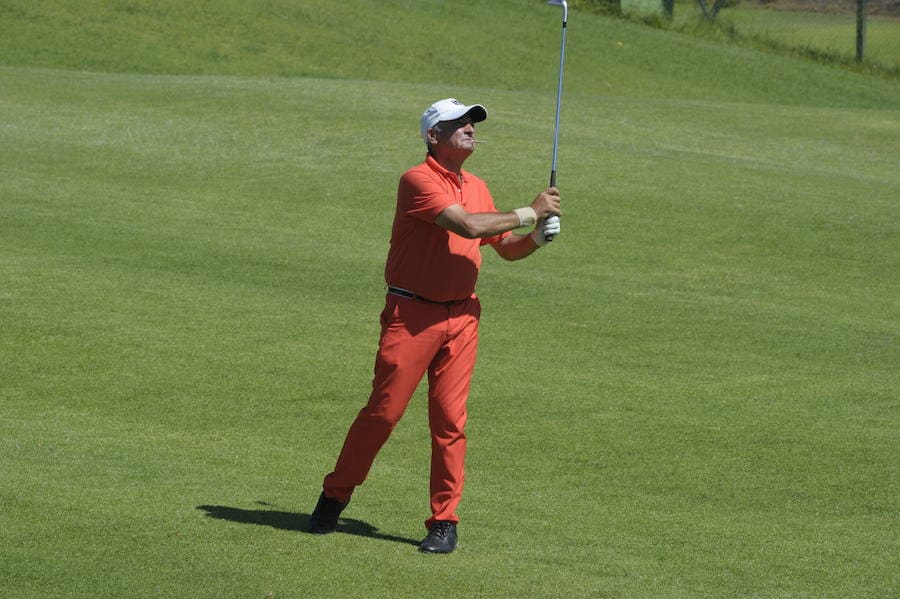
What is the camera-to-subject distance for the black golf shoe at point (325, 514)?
6.88 m

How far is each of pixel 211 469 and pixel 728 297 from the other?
6508 millimetres

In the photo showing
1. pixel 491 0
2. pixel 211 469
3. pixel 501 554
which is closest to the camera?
pixel 501 554

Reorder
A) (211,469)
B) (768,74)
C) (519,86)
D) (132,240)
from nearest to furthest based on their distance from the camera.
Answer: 1. (211,469)
2. (132,240)
3. (519,86)
4. (768,74)

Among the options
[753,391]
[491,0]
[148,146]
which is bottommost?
[753,391]

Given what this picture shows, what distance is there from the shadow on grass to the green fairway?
0.09ft

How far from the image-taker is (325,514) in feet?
22.6

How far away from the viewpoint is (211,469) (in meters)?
8.03

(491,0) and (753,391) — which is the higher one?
(491,0)

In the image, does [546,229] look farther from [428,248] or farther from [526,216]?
[428,248]

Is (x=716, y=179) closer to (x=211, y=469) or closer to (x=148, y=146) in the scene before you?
(x=148, y=146)

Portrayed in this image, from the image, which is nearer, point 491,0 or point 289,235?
point 289,235

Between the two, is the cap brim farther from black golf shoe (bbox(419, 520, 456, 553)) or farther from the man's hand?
black golf shoe (bbox(419, 520, 456, 553))

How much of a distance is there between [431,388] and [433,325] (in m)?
0.31

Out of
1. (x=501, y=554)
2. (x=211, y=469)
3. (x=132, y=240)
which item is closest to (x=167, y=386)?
(x=211, y=469)
